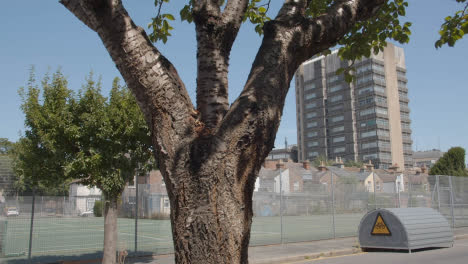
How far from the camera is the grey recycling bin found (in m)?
12.9

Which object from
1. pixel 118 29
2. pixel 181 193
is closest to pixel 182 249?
pixel 181 193

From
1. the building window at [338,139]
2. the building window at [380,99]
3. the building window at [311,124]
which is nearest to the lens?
the building window at [380,99]

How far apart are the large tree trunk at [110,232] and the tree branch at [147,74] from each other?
8001 mm

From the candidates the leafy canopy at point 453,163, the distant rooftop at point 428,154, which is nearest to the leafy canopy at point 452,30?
the leafy canopy at point 453,163

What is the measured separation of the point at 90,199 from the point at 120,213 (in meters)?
1.10

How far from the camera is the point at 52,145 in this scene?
9.61 meters

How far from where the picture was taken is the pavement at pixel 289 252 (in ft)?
39.8

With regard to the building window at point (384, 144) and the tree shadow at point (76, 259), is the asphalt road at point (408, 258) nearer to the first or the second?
the tree shadow at point (76, 259)

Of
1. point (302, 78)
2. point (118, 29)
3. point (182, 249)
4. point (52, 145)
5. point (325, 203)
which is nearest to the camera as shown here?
point (182, 249)

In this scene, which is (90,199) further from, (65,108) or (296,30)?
(296,30)

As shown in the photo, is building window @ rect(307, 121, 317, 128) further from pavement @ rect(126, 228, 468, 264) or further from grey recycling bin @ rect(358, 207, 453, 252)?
grey recycling bin @ rect(358, 207, 453, 252)

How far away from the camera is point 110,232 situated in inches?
409

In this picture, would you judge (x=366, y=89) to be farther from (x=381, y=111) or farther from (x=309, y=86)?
(x=309, y=86)

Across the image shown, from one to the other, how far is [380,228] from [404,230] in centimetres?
79
